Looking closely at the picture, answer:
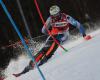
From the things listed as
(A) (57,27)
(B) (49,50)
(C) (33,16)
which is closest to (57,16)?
(A) (57,27)

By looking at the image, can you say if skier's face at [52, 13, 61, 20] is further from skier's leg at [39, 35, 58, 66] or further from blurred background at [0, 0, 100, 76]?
blurred background at [0, 0, 100, 76]

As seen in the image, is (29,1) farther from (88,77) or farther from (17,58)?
(88,77)

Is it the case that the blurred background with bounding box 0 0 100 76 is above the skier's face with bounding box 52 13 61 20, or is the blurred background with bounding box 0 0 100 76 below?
below

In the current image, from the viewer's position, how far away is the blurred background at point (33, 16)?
9.95 metres

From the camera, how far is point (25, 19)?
33.7 feet

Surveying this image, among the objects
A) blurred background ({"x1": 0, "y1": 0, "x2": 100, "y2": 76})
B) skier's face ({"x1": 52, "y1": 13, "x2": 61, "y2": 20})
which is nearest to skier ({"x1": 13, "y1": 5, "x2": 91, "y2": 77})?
→ skier's face ({"x1": 52, "y1": 13, "x2": 61, "y2": 20})

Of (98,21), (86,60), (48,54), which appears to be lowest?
(98,21)

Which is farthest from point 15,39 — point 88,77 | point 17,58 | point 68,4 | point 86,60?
point 88,77

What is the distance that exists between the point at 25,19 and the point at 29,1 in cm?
47

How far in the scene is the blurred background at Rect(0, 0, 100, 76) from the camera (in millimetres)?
9953

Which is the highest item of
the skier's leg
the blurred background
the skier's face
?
the skier's face

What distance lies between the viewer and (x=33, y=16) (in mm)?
10266

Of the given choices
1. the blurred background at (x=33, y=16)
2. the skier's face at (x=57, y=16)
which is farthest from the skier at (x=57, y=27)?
the blurred background at (x=33, y=16)

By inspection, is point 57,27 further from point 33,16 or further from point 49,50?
point 33,16
